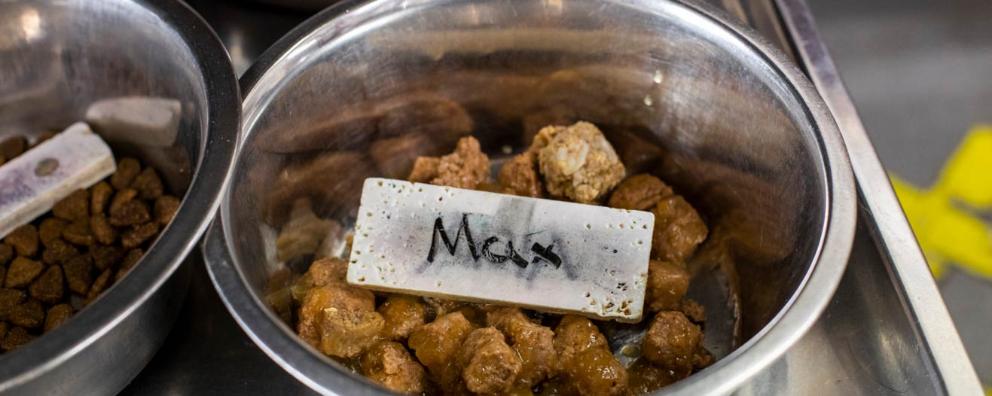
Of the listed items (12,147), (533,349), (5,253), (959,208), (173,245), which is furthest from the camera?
(959,208)

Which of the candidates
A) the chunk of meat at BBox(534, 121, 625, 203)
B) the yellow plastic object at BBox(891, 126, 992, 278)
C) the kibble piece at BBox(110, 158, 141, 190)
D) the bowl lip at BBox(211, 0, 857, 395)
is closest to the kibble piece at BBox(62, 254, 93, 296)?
the kibble piece at BBox(110, 158, 141, 190)

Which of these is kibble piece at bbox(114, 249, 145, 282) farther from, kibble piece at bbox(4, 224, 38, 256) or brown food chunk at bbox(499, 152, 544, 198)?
brown food chunk at bbox(499, 152, 544, 198)

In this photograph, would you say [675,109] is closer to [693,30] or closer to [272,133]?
[693,30]

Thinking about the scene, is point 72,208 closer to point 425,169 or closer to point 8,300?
point 8,300

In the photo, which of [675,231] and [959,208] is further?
[959,208]

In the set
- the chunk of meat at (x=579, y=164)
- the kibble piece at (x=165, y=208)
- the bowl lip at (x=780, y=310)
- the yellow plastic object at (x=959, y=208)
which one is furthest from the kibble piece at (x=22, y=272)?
the yellow plastic object at (x=959, y=208)

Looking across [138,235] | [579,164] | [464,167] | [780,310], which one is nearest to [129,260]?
[138,235]
